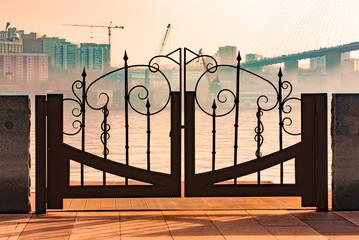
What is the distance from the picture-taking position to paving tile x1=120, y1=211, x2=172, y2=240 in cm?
395

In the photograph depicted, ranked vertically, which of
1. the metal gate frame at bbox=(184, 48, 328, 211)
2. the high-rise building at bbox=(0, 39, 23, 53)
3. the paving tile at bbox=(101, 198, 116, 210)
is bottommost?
the paving tile at bbox=(101, 198, 116, 210)

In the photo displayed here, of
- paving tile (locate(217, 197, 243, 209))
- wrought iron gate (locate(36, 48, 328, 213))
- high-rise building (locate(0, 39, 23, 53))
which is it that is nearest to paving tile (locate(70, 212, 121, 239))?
wrought iron gate (locate(36, 48, 328, 213))

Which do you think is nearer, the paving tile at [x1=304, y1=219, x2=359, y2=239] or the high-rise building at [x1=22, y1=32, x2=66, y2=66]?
the paving tile at [x1=304, y1=219, x2=359, y2=239]

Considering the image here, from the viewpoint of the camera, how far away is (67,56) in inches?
4213

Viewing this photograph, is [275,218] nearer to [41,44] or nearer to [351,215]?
[351,215]

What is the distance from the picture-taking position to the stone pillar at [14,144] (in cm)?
446

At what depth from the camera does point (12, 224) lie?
4238mm

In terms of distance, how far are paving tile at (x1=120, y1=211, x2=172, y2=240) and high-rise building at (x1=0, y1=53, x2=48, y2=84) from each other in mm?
99639

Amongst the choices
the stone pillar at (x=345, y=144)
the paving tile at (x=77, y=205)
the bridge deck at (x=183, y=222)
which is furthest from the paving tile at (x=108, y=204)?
the stone pillar at (x=345, y=144)

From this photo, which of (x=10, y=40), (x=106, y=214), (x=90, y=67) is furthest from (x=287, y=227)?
(x=10, y=40)

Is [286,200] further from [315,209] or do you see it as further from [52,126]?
[52,126]

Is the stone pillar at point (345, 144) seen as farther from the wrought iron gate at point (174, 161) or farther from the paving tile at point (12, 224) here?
the paving tile at point (12, 224)

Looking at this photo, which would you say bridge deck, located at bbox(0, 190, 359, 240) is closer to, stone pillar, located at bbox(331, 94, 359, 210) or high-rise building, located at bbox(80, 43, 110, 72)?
stone pillar, located at bbox(331, 94, 359, 210)

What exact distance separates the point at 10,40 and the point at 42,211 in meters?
118
